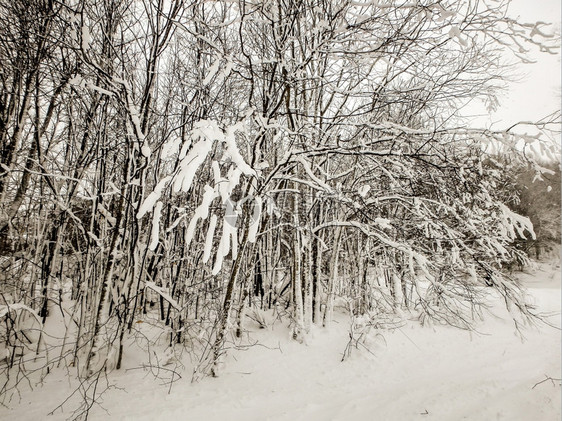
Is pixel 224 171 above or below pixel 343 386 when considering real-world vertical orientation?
above

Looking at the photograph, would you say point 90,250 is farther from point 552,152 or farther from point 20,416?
point 552,152

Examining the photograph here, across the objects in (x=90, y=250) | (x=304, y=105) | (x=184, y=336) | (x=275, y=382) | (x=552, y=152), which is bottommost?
(x=275, y=382)

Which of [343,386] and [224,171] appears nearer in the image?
[343,386]

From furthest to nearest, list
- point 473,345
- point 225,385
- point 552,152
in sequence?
point 473,345 → point 225,385 → point 552,152

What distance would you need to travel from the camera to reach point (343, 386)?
3.93 m

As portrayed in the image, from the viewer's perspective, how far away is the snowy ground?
321 cm

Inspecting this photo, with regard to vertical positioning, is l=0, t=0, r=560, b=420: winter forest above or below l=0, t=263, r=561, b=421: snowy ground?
above

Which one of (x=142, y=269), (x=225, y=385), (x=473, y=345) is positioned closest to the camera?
(x=225, y=385)

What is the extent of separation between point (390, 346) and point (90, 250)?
5059mm

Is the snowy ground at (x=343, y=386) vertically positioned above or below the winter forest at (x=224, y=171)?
below

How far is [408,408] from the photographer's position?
3.40 metres

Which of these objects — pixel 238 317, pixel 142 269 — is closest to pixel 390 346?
pixel 238 317

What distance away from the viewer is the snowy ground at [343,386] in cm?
321

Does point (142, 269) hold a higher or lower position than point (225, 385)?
higher
